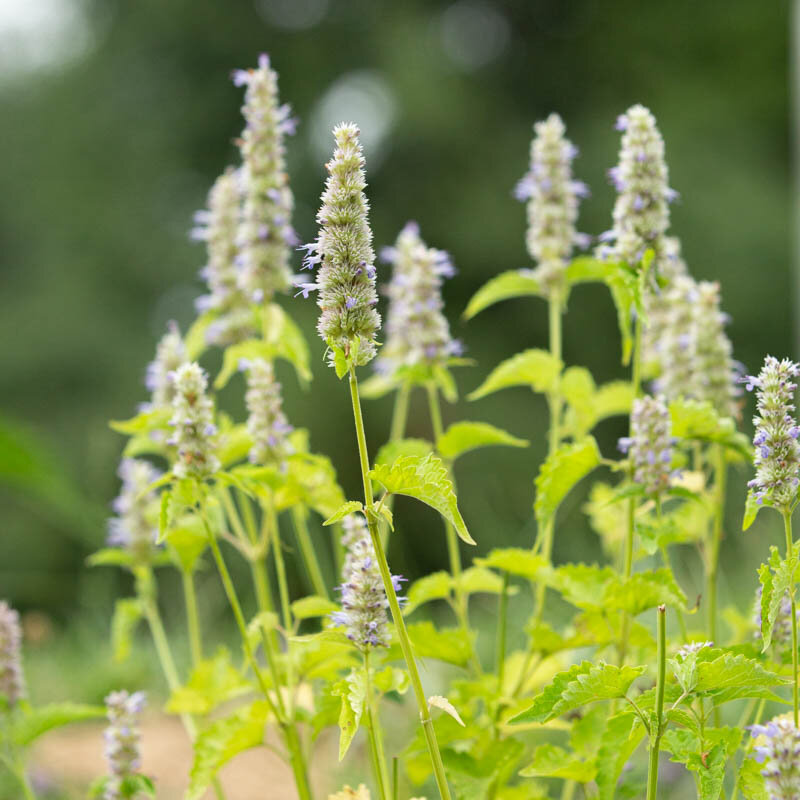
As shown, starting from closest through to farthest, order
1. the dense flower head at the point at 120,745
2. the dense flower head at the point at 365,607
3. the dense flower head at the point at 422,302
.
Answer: the dense flower head at the point at 365,607 → the dense flower head at the point at 120,745 → the dense flower head at the point at 422,302

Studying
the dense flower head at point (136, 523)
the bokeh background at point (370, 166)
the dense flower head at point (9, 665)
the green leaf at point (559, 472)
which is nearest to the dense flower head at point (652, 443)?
the green leaf at point (559, 472)

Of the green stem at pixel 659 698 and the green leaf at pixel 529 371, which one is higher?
the green leaf at pixel 529 371

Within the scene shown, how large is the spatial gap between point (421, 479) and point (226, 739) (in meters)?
0.88

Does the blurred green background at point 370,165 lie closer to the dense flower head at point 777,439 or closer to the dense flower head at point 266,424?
the dense flower head at point 266,424

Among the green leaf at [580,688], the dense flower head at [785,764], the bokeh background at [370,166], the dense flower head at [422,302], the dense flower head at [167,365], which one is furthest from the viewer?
the bokeh background at [370,166]

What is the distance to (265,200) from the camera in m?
2.49

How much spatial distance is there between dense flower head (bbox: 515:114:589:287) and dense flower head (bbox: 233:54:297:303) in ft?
2.04

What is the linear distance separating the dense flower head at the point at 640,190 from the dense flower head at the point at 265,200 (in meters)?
0.82

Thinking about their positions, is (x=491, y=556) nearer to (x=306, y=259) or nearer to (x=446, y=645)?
(x=446, y=645)

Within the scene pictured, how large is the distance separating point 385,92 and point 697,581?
7606 millimetres

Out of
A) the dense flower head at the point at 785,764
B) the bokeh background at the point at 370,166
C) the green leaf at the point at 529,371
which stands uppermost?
the bokeh background at the point at 370,166

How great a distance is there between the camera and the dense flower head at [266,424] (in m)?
2.11

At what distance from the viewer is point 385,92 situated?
1070cm

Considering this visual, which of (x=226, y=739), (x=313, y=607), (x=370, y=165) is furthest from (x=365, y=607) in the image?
(x=370, y=165)
